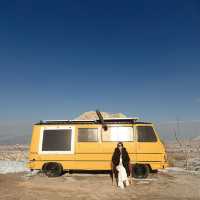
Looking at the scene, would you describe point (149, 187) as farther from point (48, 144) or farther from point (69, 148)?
point (48, 144)

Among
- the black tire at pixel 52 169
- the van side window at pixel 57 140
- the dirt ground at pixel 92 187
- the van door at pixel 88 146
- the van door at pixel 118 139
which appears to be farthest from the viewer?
the van side window at pixel 57 140

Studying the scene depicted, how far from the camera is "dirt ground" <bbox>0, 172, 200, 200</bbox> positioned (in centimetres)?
1015

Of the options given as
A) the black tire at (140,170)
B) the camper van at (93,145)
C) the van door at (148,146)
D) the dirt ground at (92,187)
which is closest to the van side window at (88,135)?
the camper van at (93,145)

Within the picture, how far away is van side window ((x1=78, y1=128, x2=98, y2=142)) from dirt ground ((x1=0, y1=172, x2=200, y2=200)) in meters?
1.82

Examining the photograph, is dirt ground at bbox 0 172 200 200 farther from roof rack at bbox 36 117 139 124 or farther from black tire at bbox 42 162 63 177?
roof rack at bbox 36 117 139 124

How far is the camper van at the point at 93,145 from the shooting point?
13258 millimetres

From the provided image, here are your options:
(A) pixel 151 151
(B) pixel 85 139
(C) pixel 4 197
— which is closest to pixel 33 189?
(C) pixel 4 197

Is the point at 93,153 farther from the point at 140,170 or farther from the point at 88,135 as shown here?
the point at 140,170

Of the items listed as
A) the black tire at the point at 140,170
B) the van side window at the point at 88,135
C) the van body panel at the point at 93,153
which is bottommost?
the black tire at the point at 140,170

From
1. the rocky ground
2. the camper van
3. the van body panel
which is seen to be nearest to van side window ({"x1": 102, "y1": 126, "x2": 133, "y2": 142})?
the camper van

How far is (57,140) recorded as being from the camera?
45.5ft

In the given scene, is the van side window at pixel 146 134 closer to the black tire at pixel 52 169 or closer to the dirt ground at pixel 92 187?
the dirt ground at pixel 92 187

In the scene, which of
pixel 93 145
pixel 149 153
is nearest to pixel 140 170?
pixel 149 153

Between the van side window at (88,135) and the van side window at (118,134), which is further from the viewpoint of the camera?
the van side window at (88,135)
